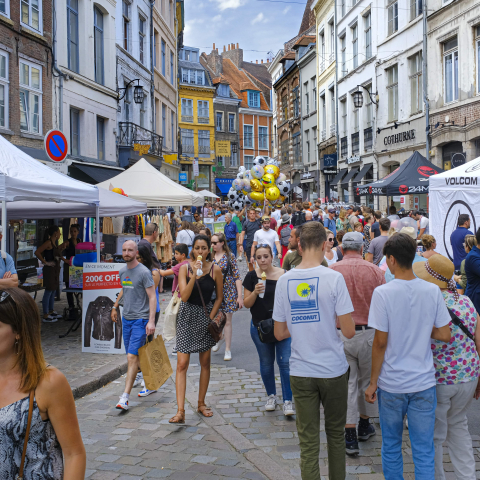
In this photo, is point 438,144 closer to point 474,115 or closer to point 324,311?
point 474,115

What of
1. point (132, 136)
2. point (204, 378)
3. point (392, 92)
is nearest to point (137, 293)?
point (204, 378)

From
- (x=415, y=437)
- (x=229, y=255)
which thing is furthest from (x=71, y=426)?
(x=229, y=255)

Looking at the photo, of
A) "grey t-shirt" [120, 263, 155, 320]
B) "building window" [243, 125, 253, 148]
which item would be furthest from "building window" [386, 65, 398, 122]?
"building window" [243, 125, 253, 148]

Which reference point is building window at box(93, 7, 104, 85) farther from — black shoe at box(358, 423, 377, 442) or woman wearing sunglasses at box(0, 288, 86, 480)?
woman wearing sunglasses at box(0, 288, 86, 480)

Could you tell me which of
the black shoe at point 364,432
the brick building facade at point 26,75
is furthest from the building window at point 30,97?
A: the black shoe at point 364,432

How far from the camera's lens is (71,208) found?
1013 cm

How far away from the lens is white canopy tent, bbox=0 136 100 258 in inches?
248

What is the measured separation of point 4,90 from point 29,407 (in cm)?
1444

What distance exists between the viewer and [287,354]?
5020 mm

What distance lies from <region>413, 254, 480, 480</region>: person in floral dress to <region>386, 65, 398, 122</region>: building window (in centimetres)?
2100

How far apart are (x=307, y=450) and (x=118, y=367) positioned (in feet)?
13.6

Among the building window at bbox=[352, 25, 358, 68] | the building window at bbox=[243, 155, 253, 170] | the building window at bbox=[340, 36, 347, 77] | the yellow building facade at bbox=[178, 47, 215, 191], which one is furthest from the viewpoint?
the building window at bbox=[243, 155, 253, 170]

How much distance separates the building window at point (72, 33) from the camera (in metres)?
17.8

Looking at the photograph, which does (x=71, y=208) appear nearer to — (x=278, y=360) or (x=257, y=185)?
(x=278, y=360)
